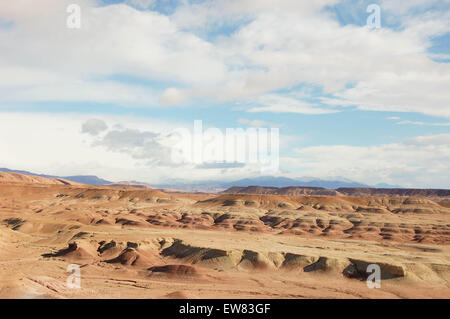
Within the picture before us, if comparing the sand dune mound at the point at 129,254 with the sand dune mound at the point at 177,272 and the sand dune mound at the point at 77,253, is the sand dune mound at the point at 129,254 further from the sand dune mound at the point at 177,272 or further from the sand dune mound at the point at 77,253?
the sand dune mound at the point at 177,272

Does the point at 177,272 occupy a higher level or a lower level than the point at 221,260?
higher

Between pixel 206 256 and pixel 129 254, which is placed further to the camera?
pixel 206 256

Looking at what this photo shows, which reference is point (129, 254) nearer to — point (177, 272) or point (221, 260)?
point (177, 272)

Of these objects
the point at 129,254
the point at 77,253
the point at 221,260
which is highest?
the point at 129,254

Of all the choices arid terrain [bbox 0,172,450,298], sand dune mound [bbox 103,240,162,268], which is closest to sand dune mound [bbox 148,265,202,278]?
arid terrain [bbox 0,172,450,298]

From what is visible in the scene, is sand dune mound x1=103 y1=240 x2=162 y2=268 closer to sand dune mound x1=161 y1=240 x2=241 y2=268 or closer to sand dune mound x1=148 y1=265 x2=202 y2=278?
sand dune mound x1=161 y1=240 x2=241 y2=268

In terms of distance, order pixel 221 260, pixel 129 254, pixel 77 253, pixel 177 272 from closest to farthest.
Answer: pixel 177 272 → pixel 221 260 → pixel 129 254 → pixel 77 253

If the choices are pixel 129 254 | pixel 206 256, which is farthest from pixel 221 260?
pixel 129 254

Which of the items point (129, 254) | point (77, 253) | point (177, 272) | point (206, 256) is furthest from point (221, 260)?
point (77, 253)

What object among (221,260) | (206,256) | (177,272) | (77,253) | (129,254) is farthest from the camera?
(77,253)

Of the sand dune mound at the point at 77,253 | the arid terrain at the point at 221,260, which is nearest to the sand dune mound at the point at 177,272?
the arid terrain at the point at 221,260
